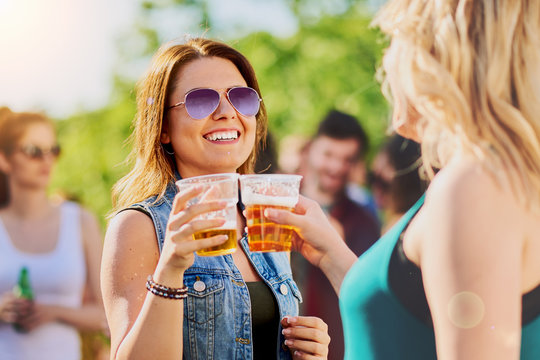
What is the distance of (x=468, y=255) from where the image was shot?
134 centimetres

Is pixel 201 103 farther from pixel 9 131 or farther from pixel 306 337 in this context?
pixel 9 131

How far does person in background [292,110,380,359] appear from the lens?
4.75 metres

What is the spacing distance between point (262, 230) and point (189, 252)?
0.34 meters

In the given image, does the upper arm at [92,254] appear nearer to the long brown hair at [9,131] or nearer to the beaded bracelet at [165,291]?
the long brown hair at [9,131]

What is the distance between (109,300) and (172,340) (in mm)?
285

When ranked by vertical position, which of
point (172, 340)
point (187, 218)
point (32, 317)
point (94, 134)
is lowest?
point (172, 340)

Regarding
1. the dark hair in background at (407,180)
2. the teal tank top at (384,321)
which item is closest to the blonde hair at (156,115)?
the teal tank top at (384,321)

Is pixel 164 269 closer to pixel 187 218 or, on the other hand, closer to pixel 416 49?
pixel 187 218

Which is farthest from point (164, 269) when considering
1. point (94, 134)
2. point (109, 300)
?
point (94, 134)

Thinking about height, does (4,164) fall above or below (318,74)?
below

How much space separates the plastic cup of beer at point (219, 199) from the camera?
1.81 metres

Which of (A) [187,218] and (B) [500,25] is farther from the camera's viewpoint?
(A) [187,218]

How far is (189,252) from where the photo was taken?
1.69 metres

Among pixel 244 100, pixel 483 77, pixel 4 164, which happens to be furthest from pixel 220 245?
pixel 4 164
